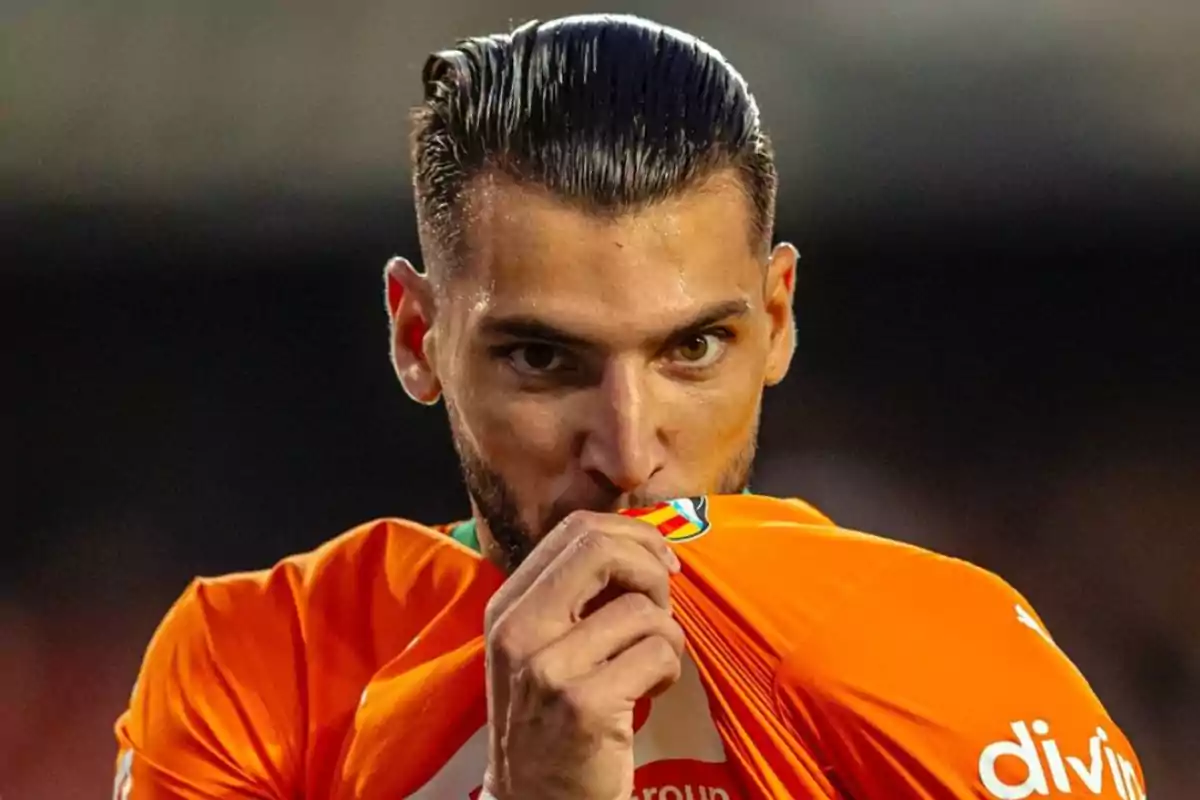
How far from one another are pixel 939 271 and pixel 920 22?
24 cm

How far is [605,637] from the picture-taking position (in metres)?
1.03

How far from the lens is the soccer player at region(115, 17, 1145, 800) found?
3.50ft

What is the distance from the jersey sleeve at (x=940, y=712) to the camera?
1070 mm

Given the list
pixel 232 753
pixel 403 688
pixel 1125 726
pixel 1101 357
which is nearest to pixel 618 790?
pixel 403 688

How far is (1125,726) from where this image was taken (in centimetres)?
127

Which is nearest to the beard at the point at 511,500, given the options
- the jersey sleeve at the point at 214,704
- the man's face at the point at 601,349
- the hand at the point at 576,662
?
the man's face at the point at 601,349

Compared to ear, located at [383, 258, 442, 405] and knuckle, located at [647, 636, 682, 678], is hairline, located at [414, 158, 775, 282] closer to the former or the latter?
ear, located at [383, 258, 442, 405]

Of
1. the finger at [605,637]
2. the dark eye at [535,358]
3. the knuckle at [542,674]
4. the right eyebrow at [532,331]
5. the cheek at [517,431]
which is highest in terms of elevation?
the right eyebrow at [532,331]

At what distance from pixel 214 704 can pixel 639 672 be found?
43 cm

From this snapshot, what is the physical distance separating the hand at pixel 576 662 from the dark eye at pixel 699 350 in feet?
0.54

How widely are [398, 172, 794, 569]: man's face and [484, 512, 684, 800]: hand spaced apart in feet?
0.34

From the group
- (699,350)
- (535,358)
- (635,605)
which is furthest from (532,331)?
(635,605)

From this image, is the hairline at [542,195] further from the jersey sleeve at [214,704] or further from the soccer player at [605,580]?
the jersey sleeve at [214,704]

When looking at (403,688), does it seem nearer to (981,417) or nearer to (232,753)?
(232,753)
